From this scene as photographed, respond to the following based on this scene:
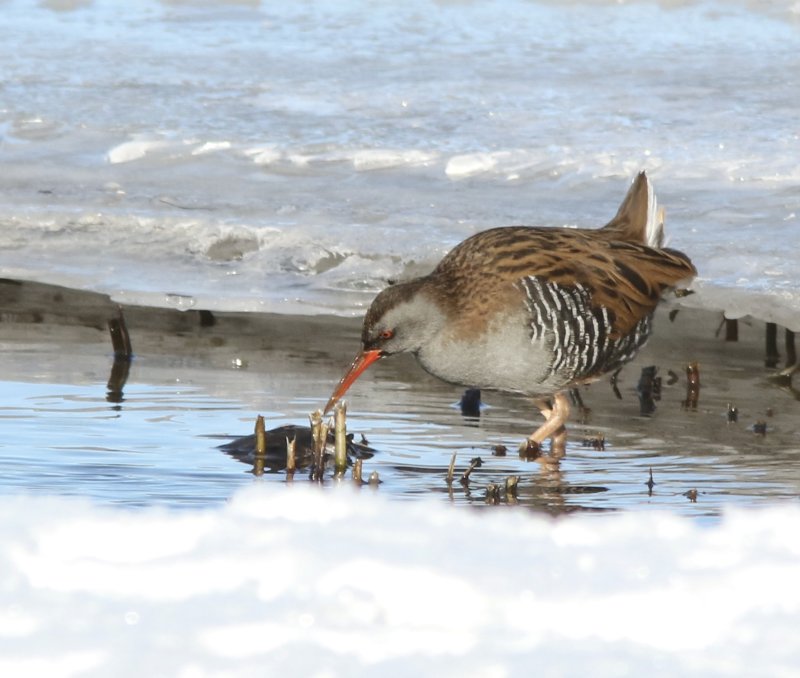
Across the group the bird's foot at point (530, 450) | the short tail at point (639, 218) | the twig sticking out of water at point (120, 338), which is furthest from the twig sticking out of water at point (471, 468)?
the twig sticking out of water at point (120, 338)

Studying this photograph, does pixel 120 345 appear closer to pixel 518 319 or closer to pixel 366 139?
pixel 518 319

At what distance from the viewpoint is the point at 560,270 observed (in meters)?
5.86

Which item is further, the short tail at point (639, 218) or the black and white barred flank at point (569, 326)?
the short tail at point (639, 218)

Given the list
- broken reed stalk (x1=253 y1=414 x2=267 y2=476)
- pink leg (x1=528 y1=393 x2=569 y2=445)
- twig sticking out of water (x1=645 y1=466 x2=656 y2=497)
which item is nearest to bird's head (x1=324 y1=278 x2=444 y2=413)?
broken reed stalk (x1=253 y1=414 x2=267 y2=476)

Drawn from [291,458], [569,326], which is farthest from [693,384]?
[291,458]

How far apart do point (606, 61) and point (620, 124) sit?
134 centimetres

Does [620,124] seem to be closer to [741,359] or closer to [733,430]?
[741,359]

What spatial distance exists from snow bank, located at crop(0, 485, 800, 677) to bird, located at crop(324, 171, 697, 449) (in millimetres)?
1343

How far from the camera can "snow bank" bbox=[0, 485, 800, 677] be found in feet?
10.7

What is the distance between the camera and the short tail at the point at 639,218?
654cm

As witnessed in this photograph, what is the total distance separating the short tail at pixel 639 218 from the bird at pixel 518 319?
1.57 ft

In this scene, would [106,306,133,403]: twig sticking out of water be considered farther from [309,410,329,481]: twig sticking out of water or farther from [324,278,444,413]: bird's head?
[309,410,329,481]: twig sticking out of water

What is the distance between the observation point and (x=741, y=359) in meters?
6.73

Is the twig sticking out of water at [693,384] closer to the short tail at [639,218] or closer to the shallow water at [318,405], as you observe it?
the shallow water at [318,405]
